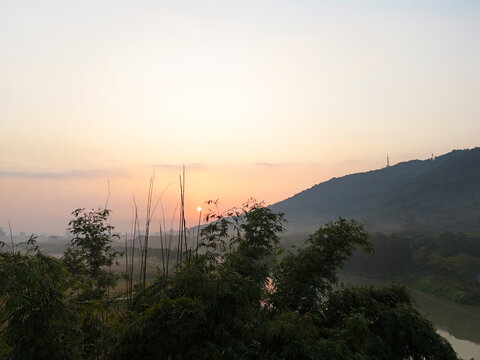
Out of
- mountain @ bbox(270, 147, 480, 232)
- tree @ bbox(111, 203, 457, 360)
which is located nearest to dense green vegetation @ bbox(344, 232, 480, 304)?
mountain @ bbox(270, 147, 480, 232)

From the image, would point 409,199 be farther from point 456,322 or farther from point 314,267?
point 314,267

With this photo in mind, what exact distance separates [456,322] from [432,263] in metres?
Result: 13.7

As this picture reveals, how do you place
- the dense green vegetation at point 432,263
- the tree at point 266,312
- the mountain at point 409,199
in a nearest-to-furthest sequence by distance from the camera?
the tree at point 266,312, the dense green vegetation at point 432,263, the mountain at point 409,199

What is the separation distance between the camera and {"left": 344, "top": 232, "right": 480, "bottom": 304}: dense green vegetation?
3134cm

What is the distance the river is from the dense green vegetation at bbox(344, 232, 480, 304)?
1579 millimetres

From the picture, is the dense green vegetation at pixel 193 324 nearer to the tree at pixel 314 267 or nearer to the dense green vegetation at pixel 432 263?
the tree at pixel 314 267

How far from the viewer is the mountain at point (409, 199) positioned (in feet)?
263

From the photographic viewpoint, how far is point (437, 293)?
105 feet

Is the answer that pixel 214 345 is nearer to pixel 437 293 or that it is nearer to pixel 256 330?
pixel 256 330

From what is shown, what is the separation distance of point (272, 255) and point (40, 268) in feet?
18.3

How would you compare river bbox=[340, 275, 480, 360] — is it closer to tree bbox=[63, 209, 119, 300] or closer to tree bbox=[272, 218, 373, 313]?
tree bbox=[272, 218, 373, 313]

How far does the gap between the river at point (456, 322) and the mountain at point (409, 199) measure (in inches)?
332

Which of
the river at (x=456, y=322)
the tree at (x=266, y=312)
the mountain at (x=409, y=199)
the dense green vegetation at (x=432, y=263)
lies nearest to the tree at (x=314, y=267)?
the tree at (x=266, y=312)

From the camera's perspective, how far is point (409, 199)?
115 metres
